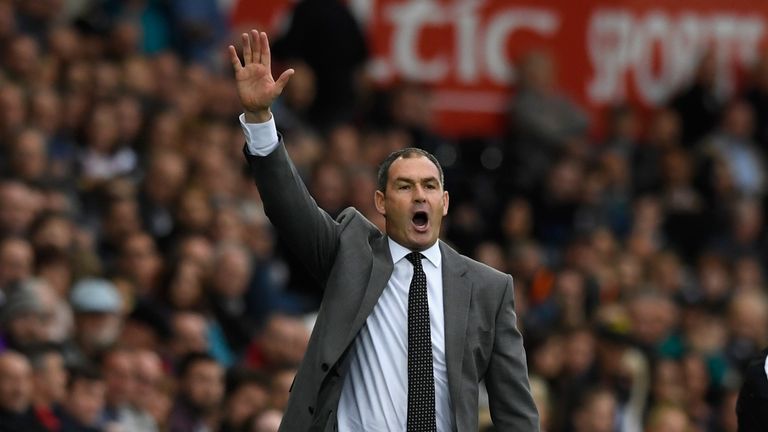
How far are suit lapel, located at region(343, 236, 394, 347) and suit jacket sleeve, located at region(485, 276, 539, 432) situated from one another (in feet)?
1.43

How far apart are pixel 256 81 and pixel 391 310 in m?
0.94

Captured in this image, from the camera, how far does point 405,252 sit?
270 inches

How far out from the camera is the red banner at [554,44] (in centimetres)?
1628

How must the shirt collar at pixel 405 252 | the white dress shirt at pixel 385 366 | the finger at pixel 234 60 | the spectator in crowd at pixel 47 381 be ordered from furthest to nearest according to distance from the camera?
1. the spectator in crowd at pixel 47 381
2. the shirt collar at pixel 405 252
3. the white dress shirt at pixel 385 366
4. the finger at pixel 234 60

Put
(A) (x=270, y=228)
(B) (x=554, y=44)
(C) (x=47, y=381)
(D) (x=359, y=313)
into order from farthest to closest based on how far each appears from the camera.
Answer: (B) (x=554, y=44), (A) (x=270, y=228), (C) (x=47, y=381), (D) (x=359, y=313)

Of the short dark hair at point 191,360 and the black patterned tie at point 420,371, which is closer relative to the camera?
the black patterned tie at point 420,371

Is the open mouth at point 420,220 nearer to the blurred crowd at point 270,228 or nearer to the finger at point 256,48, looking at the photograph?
the finger at point 256,48

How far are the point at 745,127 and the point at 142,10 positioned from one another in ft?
18.2

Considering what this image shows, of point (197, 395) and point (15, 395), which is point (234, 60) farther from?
point (197, 395)

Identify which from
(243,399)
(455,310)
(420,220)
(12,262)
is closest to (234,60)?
(420,220)

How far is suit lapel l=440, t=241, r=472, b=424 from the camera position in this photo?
6672 mm

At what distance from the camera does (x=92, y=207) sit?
467 inches

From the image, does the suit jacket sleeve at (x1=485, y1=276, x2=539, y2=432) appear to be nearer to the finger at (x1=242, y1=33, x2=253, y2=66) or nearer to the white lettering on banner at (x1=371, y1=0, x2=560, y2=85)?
the finger at (x1=242, y1=33, x2=253, y2=66)

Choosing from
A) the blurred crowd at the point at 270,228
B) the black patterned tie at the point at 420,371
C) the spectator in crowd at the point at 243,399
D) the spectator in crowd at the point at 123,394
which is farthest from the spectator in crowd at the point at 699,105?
the black patterned tie at the point at 420,371
